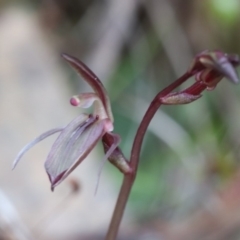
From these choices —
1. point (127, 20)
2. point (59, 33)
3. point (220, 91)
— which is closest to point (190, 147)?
point (220, 91)

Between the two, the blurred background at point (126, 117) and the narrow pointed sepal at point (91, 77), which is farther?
the blurred background at point (126, 117)

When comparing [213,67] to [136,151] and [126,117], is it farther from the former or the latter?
[126,117]

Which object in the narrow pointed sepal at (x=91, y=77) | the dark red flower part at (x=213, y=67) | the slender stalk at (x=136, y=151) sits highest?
the narrow pointed sepal at (x=91, y=77)

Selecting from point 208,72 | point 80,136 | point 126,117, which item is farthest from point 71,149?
point 126,117

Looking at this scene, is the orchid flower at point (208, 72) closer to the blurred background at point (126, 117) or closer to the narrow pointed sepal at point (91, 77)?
the narrow pointed sepal at point (91, 77)

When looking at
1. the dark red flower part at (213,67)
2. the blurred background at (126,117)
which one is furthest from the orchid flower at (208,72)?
the blurred background at (126,117)

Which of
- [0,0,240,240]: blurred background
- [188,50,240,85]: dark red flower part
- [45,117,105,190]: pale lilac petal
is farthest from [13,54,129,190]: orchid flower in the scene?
[0,0,240,240]: blurred background

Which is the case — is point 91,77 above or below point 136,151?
above
